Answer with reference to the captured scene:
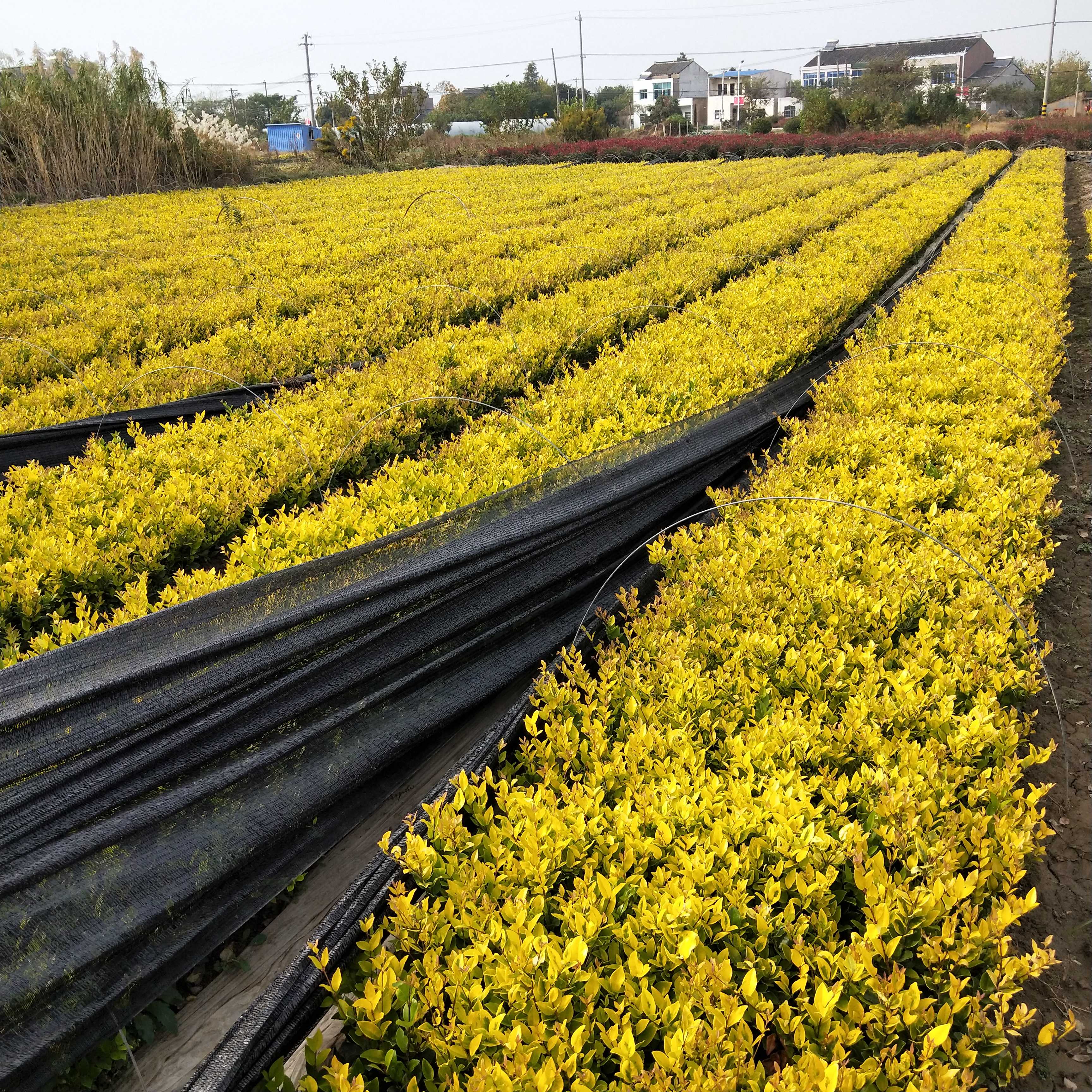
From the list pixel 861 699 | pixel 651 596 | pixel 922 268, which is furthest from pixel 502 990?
pixel 922 268

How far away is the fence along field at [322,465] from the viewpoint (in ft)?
12.2

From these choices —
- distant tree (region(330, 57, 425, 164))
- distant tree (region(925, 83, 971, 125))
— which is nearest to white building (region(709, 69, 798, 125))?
distant tree (region(925, 83, 971, 125))

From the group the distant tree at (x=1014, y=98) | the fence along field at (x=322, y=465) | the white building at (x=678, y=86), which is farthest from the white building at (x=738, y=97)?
the fence along field at (x=322, y=465)

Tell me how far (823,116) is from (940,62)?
189 feet

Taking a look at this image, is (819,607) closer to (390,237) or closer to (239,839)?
(239,839)

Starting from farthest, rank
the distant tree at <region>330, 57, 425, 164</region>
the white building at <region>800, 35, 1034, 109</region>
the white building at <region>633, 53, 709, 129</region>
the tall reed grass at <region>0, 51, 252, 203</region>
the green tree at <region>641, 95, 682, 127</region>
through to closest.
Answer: the white building at <region>633, 53, 709, 129</region> → the white building at <region>800, 35, 1034, 109</region> → the green tree at <region>641, 95, 682, 127</region> → the distant tree at <region>330, 57, 425, 164</region> → the tall reed grass at <region>0, 51, 252, 203</region>

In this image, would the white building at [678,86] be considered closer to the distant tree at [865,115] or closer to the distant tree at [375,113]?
the distant tree at [865,115]

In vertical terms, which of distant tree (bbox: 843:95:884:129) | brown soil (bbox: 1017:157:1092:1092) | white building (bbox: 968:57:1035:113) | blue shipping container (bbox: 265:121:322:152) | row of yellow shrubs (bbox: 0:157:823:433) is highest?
white building (bbox: 968:57:1035:113)

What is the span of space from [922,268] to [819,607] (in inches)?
351

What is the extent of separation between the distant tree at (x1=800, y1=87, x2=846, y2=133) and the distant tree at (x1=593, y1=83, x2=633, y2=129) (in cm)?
3345

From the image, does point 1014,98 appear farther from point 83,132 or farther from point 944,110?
point 83,132

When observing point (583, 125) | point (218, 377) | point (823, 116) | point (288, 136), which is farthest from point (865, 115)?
point (218, 377)

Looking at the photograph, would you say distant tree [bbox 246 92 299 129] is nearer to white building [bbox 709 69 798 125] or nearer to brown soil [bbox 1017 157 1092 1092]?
white building [bbox 709 69 798 125]

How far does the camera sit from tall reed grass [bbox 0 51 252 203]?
17.0 metres
